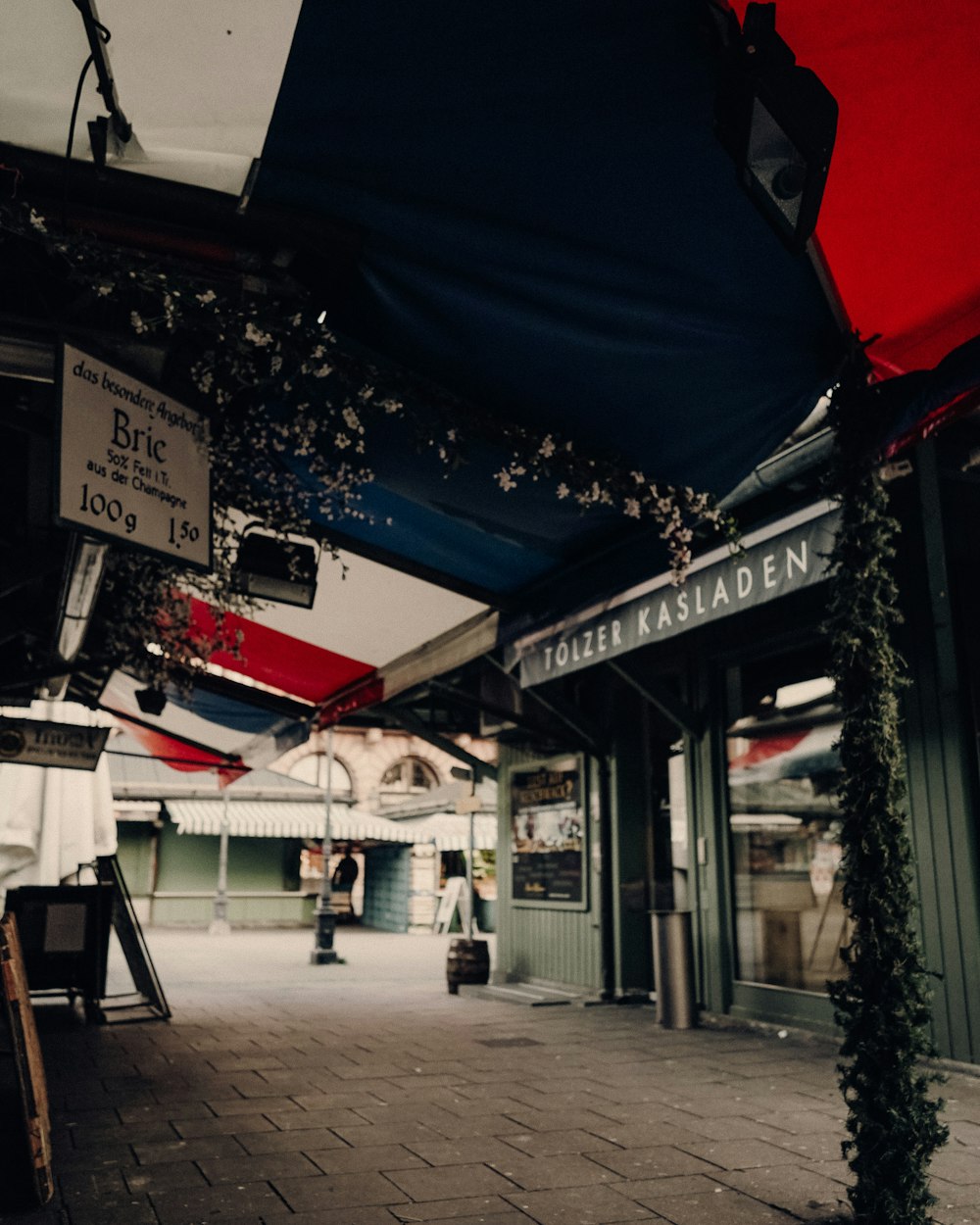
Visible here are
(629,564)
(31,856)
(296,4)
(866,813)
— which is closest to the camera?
(296,4)

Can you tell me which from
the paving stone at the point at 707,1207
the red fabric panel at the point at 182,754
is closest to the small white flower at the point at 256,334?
the paving stone at the point at 707,1207

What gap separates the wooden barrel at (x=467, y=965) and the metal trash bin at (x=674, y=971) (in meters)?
2.95

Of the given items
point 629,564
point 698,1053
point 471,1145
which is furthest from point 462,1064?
point 629,564

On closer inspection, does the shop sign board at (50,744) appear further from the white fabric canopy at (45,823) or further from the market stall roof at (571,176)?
the market stall roof at (571,176)

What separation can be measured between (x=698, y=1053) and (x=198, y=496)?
4925 mm

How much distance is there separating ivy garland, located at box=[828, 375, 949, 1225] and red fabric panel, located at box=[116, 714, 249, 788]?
10.8 metres

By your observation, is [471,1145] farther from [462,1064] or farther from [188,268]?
[188,268]

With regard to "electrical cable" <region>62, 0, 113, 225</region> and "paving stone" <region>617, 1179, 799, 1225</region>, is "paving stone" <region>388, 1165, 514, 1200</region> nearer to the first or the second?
"paving stone" <region>617, 1179, 799, 1225</region>

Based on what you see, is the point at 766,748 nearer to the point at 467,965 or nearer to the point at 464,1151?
the point at 467,965

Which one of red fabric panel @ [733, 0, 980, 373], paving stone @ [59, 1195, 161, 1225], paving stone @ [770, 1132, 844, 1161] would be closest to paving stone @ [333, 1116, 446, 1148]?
paving stone @ [59, 1195, 161, 1225]

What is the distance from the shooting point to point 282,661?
33.2ft

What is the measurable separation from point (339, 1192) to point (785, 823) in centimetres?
489

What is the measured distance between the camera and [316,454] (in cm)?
530

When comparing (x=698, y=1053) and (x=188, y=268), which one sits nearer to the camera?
(x=188, y=268)
